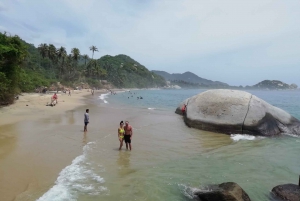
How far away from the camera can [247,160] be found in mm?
10789

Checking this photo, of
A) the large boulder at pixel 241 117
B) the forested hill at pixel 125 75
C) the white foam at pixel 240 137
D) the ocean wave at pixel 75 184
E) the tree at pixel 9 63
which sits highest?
the forested hill at pixel 125 75

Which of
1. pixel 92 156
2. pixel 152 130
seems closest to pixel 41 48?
pixel 152 130

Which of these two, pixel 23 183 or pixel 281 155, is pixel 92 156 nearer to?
pixel 23 183

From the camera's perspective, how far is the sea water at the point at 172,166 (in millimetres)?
7172

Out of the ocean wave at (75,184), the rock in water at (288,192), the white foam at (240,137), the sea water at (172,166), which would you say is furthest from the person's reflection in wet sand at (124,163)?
the white foam at (240,137)

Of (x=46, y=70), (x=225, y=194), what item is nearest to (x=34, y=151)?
(x=225, y=194)

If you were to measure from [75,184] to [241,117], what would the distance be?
38.9 ft

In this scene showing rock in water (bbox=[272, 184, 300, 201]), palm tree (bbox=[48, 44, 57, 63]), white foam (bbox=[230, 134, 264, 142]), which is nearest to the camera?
rock in water (bbox=[272, 184, 300, 201])

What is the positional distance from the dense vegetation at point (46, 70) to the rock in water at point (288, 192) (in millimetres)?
20298

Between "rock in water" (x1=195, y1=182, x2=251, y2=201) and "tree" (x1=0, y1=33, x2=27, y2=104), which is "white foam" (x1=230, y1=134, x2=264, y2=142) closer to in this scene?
"rock in water" (x1=195, y1=182, x2=251, y2=201)

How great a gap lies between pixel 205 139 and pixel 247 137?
2.76 m

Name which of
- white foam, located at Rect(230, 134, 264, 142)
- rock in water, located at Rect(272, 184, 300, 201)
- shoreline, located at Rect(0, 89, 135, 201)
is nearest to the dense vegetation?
shoreline, located at Rect(0, 89, 135, 201)

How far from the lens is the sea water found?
717 cm

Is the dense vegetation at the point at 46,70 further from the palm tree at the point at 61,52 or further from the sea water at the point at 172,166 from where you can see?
the sea water at the point at 172,166
